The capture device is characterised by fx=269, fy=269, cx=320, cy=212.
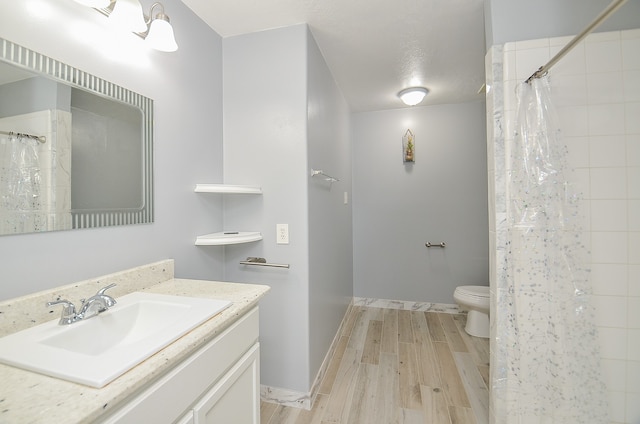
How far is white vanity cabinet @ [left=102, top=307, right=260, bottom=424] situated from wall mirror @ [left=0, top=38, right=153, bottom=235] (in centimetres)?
68

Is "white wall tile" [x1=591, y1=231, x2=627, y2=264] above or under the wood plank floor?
above

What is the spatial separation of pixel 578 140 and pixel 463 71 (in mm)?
1354

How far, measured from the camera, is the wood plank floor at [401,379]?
1590 millimetres

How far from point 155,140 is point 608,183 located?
84.3 inches

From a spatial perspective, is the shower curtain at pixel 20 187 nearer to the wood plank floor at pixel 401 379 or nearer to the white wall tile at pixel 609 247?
the wood plank floor at pixel 401 379

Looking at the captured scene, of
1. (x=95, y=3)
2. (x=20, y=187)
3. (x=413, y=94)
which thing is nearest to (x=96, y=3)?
(x=95, y=3)

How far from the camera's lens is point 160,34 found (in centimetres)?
114

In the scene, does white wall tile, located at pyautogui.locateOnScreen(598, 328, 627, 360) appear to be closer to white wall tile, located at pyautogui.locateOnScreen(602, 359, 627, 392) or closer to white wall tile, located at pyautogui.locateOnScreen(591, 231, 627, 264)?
white wall tile, located at pyautogui.locateOnScreen(602, 359, 627, 392)

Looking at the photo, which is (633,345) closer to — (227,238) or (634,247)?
(634,247)

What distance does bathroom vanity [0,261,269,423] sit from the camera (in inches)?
20.6

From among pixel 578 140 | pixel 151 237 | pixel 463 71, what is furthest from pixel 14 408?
pixel 463 71

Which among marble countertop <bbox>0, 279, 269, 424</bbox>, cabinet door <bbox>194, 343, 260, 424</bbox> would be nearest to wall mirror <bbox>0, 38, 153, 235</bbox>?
marble countertop <bbox>0, 279, 269, 424</bbox>

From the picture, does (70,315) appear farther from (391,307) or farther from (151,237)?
(391,307)

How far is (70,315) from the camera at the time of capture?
33.4 inches
